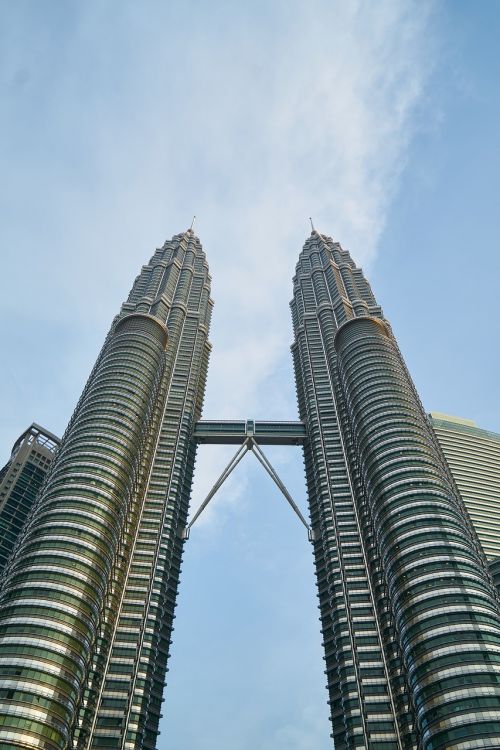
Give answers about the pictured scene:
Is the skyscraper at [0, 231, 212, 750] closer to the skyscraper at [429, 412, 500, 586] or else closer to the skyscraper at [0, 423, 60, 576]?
the skyscraper at [0, 423, 60, 576]

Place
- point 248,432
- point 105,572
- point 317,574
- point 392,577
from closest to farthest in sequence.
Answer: point 392,577, point 105,572, point 317,574, point 248,432

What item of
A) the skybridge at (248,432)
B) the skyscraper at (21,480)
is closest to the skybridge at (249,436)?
the skybridge at (248,432)

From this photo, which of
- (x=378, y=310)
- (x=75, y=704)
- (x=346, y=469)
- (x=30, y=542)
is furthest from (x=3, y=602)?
(x=378, y=310)

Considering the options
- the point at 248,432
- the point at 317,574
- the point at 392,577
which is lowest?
the point at 392,577

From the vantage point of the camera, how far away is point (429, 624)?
285 feet

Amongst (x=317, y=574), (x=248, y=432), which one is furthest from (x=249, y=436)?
(x=317, y=574)

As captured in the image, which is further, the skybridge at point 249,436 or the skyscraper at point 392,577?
the skybridge at point 249,436

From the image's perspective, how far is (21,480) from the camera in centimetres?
15662

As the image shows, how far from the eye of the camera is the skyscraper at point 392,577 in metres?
80.9

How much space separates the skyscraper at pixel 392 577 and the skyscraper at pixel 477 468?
27.5m

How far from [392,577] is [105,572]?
46.9m

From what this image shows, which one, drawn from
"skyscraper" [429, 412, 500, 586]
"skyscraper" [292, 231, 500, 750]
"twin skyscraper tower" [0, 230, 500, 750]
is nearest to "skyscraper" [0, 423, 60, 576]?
"twin skyscraper tower" [0, 230, 500, 750]

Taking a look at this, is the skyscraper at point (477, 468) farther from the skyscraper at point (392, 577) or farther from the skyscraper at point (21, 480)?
the skyscraper at point (21, 480)

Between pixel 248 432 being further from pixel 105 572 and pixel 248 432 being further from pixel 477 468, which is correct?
pixel 105 572
